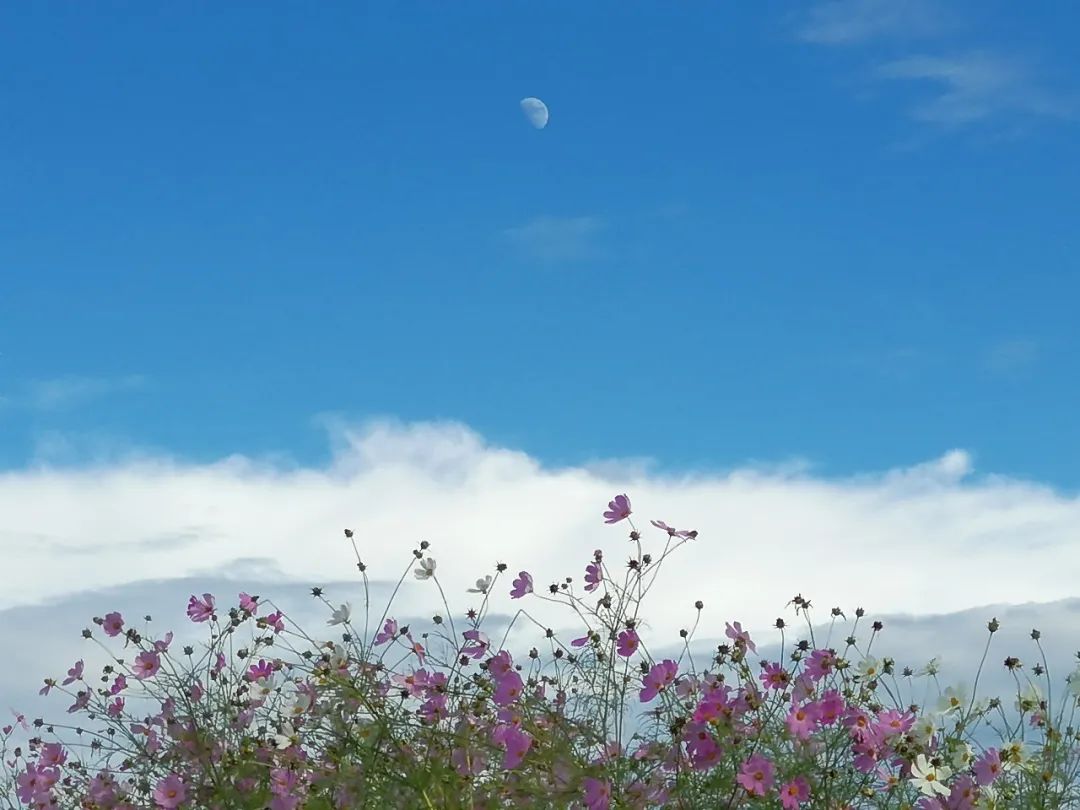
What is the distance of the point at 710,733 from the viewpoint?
4.35 meters

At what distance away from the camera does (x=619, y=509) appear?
16.5 feet

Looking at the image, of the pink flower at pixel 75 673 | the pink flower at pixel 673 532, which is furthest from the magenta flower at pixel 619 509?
the pink flower at pixel 75 673

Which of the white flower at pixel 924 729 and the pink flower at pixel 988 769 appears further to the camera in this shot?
the white flower at pixel 924 729

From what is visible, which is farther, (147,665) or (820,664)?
(147,665)

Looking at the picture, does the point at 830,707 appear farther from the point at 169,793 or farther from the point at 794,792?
the point at 169,793

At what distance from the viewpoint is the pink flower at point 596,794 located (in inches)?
166

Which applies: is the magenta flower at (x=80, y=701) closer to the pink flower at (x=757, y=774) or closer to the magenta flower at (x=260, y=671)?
the magenta flower at (x=260, y=671)

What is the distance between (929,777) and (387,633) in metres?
2.23

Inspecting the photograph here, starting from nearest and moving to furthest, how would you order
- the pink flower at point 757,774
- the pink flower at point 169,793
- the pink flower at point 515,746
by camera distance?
the pink flower at point 757,774
the pink flower at point 515,746
the pink flower at point 169,793

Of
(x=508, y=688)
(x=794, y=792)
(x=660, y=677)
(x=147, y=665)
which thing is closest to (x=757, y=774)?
(x=794, y=792)

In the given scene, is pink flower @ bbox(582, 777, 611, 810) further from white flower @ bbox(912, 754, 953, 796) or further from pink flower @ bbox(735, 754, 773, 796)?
white flower @ bbox(912, 754, 953, 796)

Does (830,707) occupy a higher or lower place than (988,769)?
higher

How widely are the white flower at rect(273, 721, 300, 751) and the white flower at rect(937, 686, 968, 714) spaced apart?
7.62 feet

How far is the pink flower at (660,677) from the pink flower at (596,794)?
0.34 m
